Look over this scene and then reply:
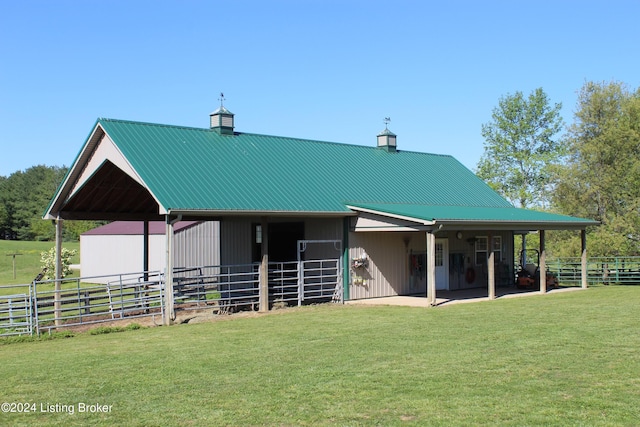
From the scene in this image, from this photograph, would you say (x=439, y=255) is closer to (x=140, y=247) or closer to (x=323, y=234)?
(x=323, y=234)

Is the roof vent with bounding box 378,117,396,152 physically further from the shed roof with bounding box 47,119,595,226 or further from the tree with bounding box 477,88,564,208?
the tree with bounding box 477,88,564,208

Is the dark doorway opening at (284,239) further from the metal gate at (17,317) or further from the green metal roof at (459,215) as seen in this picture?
the metal gate at (17,317)

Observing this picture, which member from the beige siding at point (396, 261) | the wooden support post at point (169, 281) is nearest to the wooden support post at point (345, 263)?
the beige siding at point (396, 261)

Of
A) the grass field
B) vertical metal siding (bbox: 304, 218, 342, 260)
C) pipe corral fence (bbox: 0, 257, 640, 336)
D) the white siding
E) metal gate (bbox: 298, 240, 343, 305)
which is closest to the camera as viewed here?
pipe corral fence (bbox: 0, 257, 640, 336)

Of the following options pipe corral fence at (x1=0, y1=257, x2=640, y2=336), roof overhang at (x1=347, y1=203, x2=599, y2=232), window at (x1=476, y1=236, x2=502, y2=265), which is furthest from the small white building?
window at (x1=476, y1=236, x2=502, y2=265)

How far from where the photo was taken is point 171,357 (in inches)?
424

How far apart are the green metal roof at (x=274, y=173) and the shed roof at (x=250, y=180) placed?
4 centimetres

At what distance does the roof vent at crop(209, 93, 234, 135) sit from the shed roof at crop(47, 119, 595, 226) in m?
0.35

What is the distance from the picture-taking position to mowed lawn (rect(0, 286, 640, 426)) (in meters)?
7.04

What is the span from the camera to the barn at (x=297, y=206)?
17375mm

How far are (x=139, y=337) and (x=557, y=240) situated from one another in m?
24.6

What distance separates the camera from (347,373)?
899cm

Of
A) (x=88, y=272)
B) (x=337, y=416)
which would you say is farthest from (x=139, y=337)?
(x=88, y=272)

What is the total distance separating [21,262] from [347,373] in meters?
47.7
